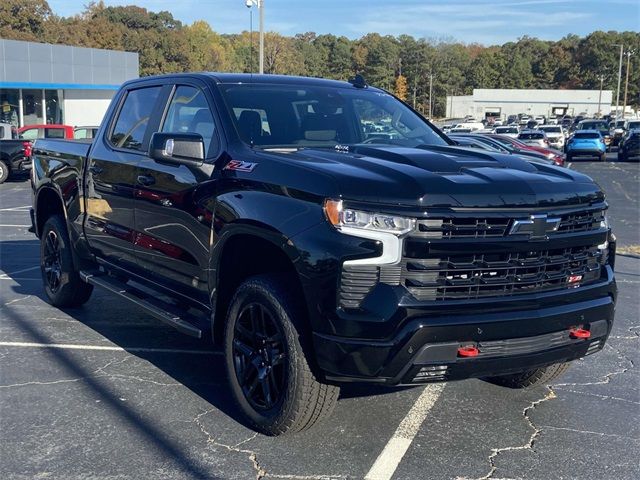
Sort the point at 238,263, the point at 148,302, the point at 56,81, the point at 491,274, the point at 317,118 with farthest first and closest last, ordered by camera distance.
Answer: the point at 56,81, the point at 148,302, the point at 317,118, the point at 238,263, the point at 491,274

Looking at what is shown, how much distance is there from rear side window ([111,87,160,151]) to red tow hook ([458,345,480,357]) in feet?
9.79

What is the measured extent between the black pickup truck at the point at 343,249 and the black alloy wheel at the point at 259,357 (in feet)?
0.04

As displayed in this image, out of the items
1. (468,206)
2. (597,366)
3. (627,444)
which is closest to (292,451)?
(468,206)

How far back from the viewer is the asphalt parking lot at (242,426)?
3.79 metres

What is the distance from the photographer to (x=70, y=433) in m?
4.16

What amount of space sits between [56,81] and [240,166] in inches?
1508

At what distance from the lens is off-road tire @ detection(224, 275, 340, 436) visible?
3.81 metres

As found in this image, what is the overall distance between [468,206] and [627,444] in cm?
171

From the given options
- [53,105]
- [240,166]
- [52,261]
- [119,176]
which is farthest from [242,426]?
[53,105]

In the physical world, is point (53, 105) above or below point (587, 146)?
above

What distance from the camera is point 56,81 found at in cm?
3928

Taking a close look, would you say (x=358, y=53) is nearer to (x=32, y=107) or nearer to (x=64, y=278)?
(x=32, y=107)

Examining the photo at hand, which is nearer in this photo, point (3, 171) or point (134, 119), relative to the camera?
point (134, 119)

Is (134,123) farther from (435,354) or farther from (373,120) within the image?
(435,354)
